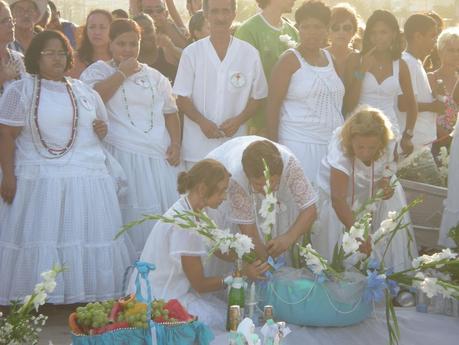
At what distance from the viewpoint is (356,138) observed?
6789 mm

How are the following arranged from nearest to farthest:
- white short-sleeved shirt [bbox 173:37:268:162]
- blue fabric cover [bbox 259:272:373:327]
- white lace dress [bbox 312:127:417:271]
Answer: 1. blue fabric cover [bbox 259:272:373:327]
2. white lace dress [bbox 312:127:417:271]
3. white short-sleeved shirt [bbox 173:37:268:162]

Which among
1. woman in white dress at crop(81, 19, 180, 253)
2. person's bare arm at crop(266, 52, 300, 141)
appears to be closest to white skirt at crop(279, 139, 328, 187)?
person's bare arm at crop(266, 52, 300, 141)

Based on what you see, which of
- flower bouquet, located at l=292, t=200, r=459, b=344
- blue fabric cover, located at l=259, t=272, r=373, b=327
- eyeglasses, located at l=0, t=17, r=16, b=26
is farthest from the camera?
eyeglasses, located at l=0, t=17, r=16, b=26

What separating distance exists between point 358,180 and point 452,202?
0.89 m

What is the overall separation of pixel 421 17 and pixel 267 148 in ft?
10.7

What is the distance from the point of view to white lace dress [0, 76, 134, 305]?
678cm

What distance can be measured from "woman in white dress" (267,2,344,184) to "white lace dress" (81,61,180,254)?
85 centimetres

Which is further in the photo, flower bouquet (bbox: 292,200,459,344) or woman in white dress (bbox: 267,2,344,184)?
woman in white dress (bbox: 267,2,344,184)

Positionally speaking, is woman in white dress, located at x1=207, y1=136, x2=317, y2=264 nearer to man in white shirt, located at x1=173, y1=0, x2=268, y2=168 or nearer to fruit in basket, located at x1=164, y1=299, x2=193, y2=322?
man in white shirt, located at x1=173, y1=0, x2=268, y2=168

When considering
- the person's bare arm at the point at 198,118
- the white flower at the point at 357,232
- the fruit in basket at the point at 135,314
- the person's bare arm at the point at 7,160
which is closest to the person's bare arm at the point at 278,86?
the person's bare arm at the point at 198,118

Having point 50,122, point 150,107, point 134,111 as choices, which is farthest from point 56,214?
point 150,107

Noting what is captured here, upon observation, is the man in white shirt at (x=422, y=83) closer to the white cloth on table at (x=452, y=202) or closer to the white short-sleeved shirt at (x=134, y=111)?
the white cloth on table at (x=452, y=202)

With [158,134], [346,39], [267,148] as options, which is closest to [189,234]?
[267,148]

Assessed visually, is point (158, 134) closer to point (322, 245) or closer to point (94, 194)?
point (94, 194)
